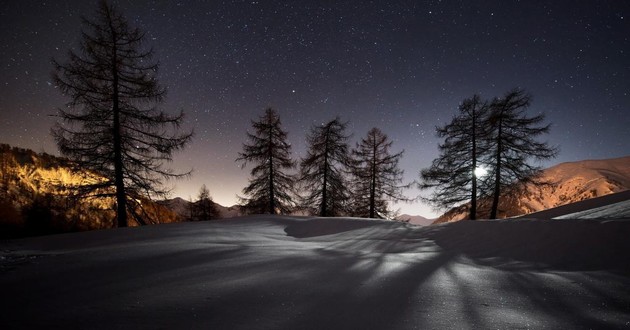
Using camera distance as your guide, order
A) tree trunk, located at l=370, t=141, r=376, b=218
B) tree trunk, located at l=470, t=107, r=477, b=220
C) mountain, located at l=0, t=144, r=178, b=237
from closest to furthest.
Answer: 1. mountain, located at l=0, t=144, r=178, b=237
2. tree trunk, located at l=470, t=107, r=477, b=220
3. tree trunk, located at l=370, t=141, r=376, b=218

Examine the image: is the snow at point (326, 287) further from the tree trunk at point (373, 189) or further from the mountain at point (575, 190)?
the mountain at point (575, 190)

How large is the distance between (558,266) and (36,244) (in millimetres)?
9126

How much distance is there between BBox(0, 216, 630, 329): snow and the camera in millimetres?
1666

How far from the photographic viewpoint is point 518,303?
6.69 feet

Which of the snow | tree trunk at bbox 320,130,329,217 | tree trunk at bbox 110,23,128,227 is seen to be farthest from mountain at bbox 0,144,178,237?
tree trunk at bbox 320,130,329,217

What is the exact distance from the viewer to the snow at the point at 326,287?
167 cm

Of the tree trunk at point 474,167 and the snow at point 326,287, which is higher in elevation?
the tree trunk at point 474,167

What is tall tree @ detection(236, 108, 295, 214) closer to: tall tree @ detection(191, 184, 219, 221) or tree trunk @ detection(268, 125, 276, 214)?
tree trunk @ detection(268, 125, 276, 214)

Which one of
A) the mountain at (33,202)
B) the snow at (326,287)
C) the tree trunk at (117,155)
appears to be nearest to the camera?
the snow at (326,287)

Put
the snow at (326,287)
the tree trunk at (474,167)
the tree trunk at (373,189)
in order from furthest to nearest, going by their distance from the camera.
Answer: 1. the tree trunk at (373,189)
2. the tree trunk at (474,167)
3. the snow at (326,287)

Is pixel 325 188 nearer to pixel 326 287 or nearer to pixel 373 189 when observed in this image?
pixel 373 189

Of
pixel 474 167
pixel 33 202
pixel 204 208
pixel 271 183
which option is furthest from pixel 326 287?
pixel 204 208

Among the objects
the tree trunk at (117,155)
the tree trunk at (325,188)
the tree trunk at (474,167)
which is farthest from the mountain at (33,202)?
the tree trunk at (474,167)

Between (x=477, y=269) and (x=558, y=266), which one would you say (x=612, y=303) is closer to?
(x=477, y=269)
